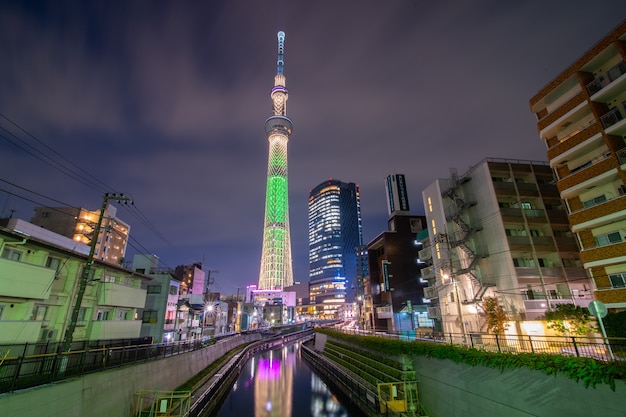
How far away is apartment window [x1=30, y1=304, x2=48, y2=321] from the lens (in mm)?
19572

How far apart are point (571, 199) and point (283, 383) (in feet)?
107

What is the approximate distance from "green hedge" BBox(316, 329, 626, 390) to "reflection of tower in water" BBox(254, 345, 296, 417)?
11726 mm

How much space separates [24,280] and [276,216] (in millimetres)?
103310

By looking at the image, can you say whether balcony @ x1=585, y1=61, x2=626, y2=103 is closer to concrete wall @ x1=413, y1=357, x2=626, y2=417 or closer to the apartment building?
concrete wall @ x1=413, y1=357, x2=626, y2=417

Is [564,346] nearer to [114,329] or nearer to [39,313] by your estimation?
[39,313]

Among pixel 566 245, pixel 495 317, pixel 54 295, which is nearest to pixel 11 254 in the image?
pixel 54 295

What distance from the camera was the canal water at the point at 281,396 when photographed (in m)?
23.6

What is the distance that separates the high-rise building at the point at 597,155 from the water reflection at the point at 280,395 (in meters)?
21.4

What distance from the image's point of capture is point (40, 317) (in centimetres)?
2003

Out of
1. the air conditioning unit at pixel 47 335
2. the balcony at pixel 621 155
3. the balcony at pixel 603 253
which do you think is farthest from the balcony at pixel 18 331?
the balcony at pixel 621 155

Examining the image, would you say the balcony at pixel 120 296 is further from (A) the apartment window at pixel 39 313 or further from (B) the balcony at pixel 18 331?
(B) the balcony at pixel 18 331

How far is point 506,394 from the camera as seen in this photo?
12336 millimetres

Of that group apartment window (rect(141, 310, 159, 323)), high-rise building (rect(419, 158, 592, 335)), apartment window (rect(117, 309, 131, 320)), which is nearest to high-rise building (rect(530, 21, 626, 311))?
high-rise building (rect(419, 158, 592, 335))

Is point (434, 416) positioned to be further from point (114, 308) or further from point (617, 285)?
point (114, 308)
